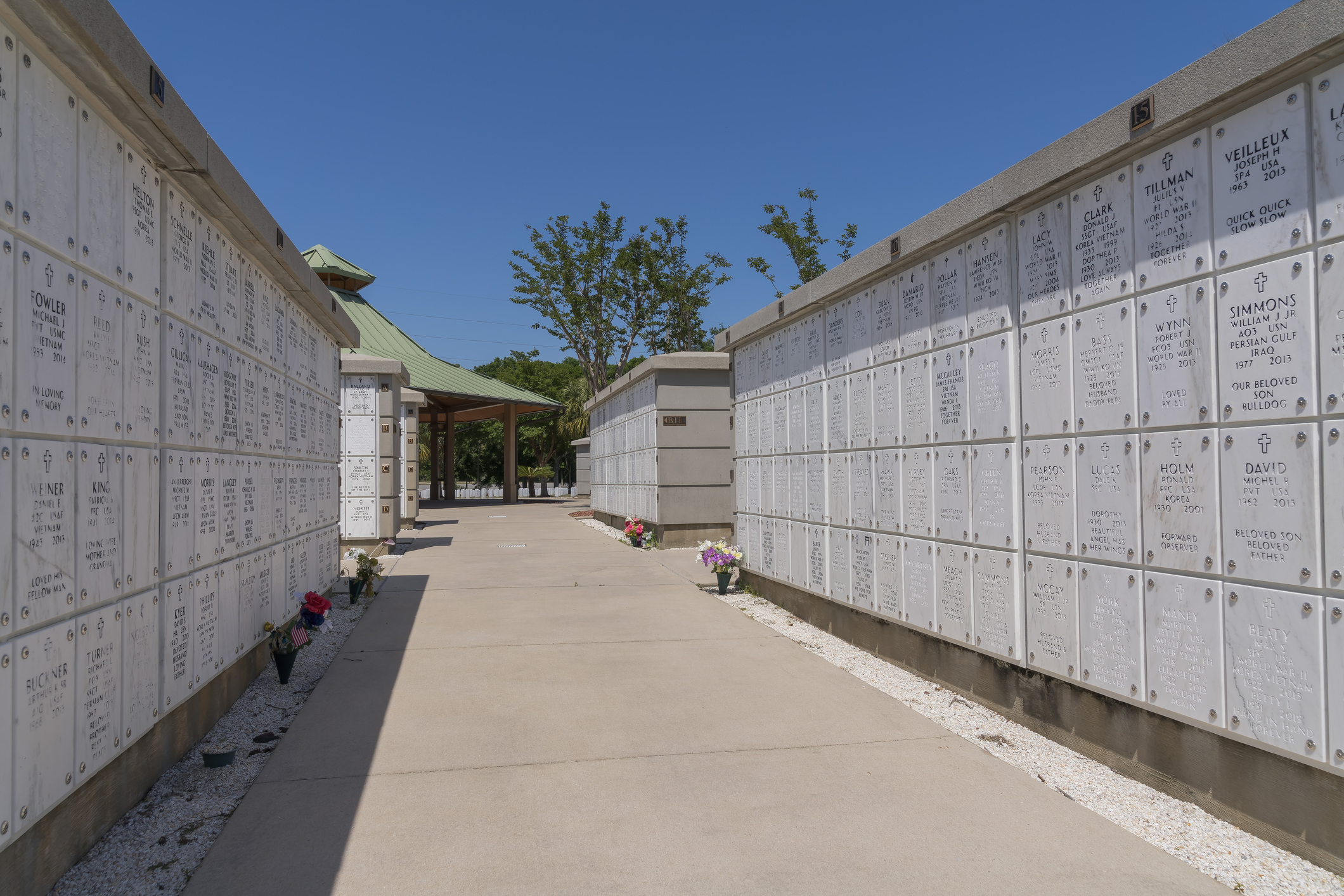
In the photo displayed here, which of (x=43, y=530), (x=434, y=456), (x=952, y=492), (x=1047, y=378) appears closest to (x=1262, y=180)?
(x=1047, y=378)

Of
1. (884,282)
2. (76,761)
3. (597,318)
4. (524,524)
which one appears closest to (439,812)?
(76,761)

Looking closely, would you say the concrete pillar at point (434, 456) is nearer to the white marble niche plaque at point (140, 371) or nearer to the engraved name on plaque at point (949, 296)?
the engraved name on plaque at point (949, 296)

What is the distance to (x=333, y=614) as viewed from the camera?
8.05 metres

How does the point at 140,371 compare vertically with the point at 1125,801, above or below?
above

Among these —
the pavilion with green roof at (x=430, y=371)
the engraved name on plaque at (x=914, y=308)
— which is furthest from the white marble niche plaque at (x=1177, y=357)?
the pavilion with green roof at (x=430, y=371)

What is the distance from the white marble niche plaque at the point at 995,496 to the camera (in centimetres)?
458

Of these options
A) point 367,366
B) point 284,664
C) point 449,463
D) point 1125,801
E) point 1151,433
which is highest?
point 367,366

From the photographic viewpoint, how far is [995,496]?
4746 millimetres

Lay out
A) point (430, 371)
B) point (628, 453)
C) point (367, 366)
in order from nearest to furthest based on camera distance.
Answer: point (367, 366)
point (628, 453)
point (430, 371)

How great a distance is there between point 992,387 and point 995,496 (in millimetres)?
651

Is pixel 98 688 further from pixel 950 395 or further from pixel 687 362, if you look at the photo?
pixel 687 362

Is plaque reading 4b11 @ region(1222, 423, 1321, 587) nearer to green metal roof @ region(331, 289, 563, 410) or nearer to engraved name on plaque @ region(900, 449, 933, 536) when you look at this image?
engraved name on plaque @ region(900, 449, 933, 536)

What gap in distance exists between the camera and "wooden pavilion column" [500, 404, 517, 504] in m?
32.3

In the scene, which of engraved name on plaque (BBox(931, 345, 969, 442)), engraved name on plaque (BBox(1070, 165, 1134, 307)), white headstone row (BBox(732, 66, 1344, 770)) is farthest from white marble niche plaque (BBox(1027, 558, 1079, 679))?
engraved name on plaque (BBox(1070, 165, 1134, 307))
